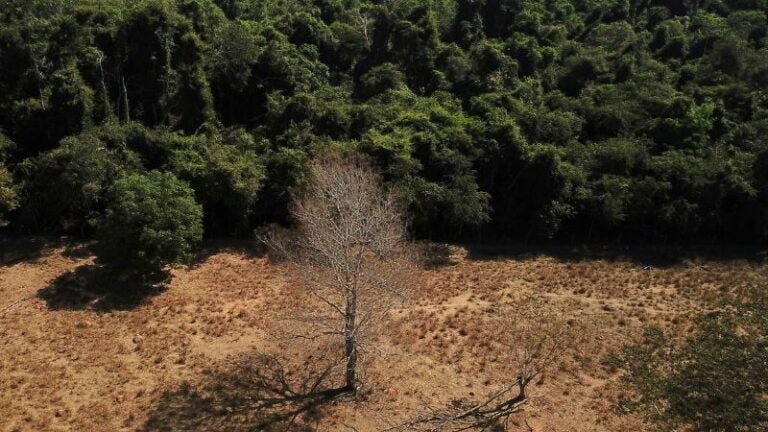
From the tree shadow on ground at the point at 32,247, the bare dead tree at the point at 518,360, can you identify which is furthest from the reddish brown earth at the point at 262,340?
the bare dead tree at the point at 518,360

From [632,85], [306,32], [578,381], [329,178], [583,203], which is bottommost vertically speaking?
[578,381]

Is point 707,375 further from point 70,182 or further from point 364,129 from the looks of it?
point 70,182

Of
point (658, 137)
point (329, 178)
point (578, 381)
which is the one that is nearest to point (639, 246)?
point (658, 137)

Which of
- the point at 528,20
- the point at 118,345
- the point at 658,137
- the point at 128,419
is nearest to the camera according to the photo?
the point at 128,419

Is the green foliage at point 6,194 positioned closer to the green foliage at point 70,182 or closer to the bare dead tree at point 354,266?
the green foliage at point 70,182

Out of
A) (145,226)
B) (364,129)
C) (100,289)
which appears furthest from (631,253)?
(100,289)

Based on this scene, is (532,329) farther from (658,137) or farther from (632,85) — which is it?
(632,85)

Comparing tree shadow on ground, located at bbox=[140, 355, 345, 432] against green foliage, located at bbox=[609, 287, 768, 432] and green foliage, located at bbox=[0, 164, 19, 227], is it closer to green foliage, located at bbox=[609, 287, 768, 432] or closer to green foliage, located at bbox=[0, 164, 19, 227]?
green foliage, located at bbox=[609, 287, 768, 432]
